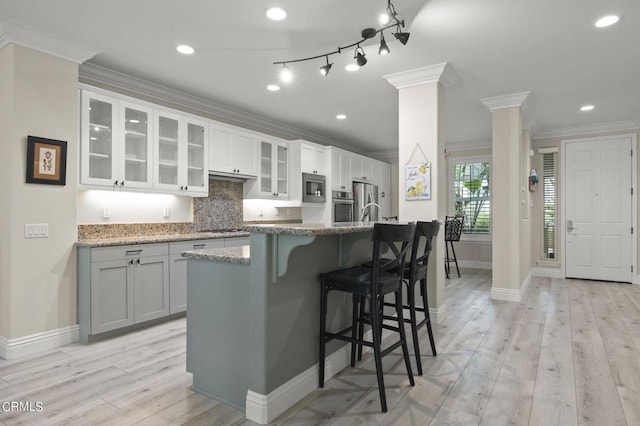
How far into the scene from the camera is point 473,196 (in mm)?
7590

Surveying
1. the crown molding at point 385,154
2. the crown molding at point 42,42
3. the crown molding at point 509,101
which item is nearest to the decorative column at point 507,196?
the crown molding at point 509,101

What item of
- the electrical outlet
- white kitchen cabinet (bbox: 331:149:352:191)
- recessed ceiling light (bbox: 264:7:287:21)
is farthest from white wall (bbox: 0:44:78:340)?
white kitchen cabinet (bbox: 331:149:352:191)

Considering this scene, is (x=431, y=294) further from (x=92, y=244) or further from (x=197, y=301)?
(x=92, y=244)

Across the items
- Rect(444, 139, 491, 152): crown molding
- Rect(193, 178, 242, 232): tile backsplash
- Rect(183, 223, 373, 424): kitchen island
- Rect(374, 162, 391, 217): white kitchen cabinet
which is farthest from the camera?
Rect(374, 162, 391, 217): white kitchen cabinet

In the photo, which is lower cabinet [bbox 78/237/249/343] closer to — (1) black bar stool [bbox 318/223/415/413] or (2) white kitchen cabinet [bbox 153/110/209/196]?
(2) white kitchen cabinet [bbox 153/110/209/196]

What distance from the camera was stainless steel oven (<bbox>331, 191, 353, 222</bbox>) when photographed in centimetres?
636

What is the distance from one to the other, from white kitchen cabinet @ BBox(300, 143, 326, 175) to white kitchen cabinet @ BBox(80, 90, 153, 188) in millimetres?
2397

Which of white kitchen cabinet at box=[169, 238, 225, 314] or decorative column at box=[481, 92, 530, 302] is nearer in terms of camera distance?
white kitchen cabinet at box=[169, 238, 225, 314]

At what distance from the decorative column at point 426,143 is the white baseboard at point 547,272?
3.60m

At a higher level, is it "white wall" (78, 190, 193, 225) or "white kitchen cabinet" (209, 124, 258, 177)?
"white kitchen cabinet" (209, 124, 258, 177)

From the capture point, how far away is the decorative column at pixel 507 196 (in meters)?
4.58

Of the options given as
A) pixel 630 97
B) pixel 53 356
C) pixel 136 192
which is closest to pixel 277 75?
pixel 136 192

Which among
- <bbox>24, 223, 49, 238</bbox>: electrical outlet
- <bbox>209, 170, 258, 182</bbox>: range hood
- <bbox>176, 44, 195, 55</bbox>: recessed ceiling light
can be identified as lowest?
<bbox>24, 223, 49, 238</bbox>: electrical outlet

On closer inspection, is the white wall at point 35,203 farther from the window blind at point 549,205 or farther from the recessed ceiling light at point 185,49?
the window blind at point 549,205
